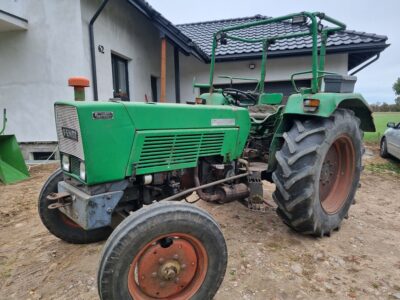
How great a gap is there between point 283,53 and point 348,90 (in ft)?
16.1

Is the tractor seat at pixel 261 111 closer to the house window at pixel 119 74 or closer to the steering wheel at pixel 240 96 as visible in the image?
the steering wheel at pixel 240 96

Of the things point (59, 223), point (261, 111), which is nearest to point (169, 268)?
point (59, 223)

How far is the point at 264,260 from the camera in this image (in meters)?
2.50

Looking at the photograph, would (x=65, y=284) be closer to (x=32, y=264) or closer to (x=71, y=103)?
(x=32, y=264)

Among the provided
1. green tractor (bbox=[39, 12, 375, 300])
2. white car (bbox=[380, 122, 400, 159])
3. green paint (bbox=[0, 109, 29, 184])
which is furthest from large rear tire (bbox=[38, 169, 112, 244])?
white car (bbox=[380, 122, 400, 159])

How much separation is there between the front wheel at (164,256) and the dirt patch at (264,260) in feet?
1.08

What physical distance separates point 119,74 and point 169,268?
629 cm

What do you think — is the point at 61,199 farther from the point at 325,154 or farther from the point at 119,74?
the point at 119,74

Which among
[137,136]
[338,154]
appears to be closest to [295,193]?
[338,154]

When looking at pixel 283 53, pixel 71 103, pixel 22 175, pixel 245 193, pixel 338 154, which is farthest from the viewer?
pixel 283 53

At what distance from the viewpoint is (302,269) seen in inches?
93.3

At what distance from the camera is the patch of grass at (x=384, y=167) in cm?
591

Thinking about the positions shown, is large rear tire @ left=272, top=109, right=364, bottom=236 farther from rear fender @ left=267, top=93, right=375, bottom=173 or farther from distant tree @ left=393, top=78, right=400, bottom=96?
distant tree @ left=393, top=78, right=400, bottom=96

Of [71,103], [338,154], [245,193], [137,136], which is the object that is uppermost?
[71,103]
